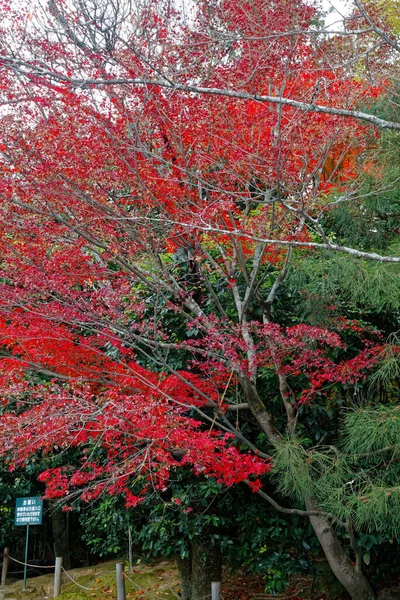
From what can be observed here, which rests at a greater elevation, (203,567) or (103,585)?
(203,567)

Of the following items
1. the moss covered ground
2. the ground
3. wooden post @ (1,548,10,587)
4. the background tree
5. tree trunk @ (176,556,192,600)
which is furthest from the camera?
wooden post @ (1,548,10,587)

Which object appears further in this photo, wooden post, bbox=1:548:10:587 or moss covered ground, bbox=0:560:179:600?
wooden post, bbox=1:548:10:587

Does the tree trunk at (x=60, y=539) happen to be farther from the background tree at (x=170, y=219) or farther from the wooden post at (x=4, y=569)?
the background tree at (x=170, y=219)

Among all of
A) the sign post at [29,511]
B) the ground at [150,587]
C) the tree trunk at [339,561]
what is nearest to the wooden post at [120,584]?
the ground at [150,587]

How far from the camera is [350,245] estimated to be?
7.11 meters

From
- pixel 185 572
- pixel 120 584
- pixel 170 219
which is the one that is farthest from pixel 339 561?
pixel 170 219

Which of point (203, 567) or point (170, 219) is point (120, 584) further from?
point (170, 219)

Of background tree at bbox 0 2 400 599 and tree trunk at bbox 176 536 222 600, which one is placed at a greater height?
background tree at bbox 0 2 400 599

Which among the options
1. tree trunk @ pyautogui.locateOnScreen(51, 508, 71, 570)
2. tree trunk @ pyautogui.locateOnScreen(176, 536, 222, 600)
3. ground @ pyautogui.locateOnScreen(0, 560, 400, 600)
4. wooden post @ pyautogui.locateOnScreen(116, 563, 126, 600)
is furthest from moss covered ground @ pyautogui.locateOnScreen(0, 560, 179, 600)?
tree trunk @ pyautogui.locateOnScreen(176, 536, 222, 600)

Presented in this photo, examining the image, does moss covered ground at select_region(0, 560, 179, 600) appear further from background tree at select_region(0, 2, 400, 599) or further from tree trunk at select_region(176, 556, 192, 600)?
background tree at select_region(0, 2, 400, 599)

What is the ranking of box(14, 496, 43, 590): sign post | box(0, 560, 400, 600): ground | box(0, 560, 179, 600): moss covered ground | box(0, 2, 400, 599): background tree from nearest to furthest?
1. box(0, 2, 400, 599): background tree
2. box(0, 560, 400, 600): ground
3. box(0, 560, 179, 600): moss covered ground
4. box(14, 496, 43, 590): sign post

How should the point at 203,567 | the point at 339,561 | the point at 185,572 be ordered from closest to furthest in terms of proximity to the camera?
the point at 339,561, the point at 203,567, the point at 185,572

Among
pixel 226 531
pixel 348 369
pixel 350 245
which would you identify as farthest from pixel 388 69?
pixel 226 531

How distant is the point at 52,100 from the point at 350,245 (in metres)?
3.65
